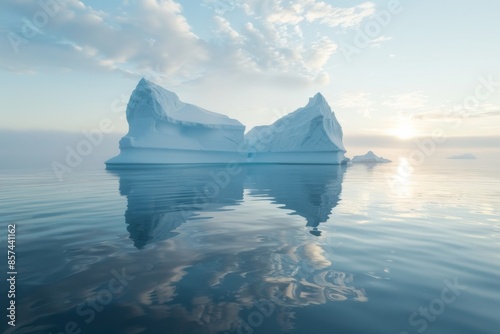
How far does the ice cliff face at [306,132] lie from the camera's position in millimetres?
47125

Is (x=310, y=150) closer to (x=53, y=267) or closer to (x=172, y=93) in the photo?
(x=172, y=93)

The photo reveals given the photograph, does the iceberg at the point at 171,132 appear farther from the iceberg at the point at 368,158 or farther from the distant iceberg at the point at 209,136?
the iceberg at the point at 368,158

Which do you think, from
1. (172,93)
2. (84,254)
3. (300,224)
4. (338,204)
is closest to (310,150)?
(172,93)

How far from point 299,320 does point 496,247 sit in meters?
5.23

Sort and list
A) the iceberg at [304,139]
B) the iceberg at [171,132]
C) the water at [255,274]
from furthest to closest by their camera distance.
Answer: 1. the iceberg at [304,139]
2. the iceberg at [171,132]
3. the water at [255,274]

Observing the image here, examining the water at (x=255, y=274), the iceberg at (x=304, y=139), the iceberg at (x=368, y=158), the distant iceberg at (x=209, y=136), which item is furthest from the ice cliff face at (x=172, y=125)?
the iceberg at (x=368, y=158)

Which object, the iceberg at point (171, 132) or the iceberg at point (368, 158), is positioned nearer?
the iceberg at point (171, 132)

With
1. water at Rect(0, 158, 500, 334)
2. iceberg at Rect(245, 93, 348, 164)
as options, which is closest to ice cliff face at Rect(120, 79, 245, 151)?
iceberg at Rect(245, 93, 348, 164)

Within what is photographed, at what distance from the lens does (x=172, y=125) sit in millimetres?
41281

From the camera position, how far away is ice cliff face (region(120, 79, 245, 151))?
124 feet

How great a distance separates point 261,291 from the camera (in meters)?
3.60

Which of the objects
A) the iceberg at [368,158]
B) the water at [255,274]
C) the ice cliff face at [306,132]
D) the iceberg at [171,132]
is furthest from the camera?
the iceberg at [368,158]

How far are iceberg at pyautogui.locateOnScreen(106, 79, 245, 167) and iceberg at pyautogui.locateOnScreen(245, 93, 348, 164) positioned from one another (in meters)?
7.64

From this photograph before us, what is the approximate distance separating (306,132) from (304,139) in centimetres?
131
